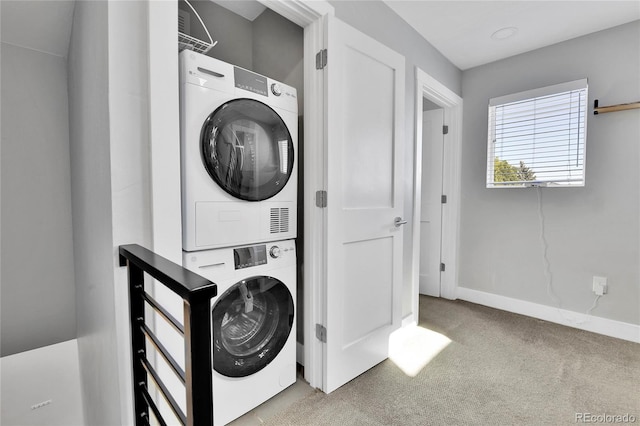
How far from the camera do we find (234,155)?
136cm

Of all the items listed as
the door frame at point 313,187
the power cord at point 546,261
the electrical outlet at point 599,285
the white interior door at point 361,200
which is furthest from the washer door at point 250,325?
the electrical outlet at point 599,285

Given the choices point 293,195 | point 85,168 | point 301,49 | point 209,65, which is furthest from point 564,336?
point 85,168

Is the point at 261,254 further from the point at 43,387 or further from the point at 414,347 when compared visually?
the point at 43,387

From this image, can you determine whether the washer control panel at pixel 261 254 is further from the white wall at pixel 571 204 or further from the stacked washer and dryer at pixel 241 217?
the white wall at pixel 571 204

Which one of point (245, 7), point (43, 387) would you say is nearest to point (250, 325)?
point (43, 387)

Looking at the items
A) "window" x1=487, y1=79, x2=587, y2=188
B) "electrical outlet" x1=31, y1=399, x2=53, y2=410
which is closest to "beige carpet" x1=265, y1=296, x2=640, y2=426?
"window" x1=487, y1=79, x2=587, y2=188

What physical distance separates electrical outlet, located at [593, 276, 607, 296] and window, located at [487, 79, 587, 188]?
794 mm

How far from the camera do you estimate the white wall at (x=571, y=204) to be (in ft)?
7.42

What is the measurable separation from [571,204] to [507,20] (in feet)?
5.27

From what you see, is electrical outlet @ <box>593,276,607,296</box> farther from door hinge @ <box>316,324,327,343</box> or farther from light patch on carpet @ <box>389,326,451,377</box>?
door hinge @ <box>316,324,327,343</box>

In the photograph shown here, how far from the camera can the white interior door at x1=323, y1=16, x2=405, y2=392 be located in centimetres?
165

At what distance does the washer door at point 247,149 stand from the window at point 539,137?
7.57 ft

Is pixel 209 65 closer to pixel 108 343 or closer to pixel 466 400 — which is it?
pixel 108 343

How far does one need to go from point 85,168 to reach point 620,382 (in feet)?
10.7
